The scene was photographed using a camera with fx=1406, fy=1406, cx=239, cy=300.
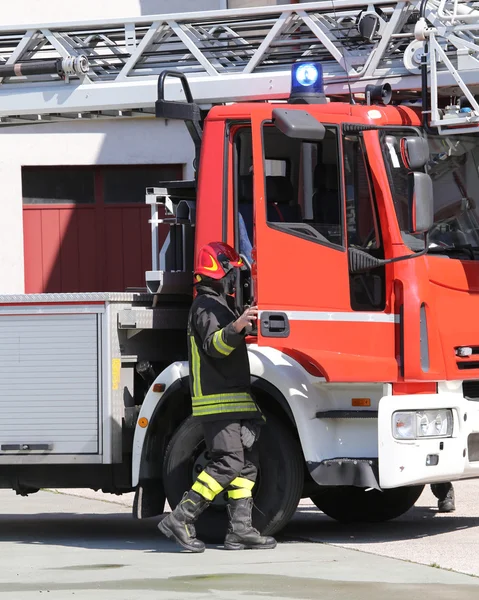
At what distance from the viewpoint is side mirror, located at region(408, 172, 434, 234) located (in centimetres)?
777

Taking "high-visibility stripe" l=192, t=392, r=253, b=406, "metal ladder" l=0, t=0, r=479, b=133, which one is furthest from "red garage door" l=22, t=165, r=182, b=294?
"high-visibility stripe" l=192, t=392, r=253, b=406

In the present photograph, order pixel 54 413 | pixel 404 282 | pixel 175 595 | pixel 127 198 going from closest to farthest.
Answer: pixel 175 595 < pixel 404 282 < pixel 54 413 < pixel 127 198

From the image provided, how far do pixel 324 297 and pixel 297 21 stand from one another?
2165mm

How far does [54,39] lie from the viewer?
9.78m

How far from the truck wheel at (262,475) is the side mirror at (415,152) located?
1.82 metres

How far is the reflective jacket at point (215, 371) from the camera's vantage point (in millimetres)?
8273

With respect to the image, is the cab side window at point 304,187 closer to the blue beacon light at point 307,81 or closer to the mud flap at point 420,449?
the blue beacon light at point 307,81

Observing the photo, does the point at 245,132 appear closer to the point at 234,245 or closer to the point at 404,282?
the point at 234,245

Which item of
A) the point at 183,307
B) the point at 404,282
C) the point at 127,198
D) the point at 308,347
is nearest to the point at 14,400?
the point at 183,307

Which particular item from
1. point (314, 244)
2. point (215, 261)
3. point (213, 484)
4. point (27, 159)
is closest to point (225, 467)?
point (213, 484)

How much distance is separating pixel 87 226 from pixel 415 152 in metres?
8.63

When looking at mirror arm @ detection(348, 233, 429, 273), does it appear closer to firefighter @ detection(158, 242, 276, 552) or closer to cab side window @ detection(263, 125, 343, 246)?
cab side window @ detection(263, 125, 343, 246)

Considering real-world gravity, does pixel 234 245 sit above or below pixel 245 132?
below

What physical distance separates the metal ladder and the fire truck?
21mm
